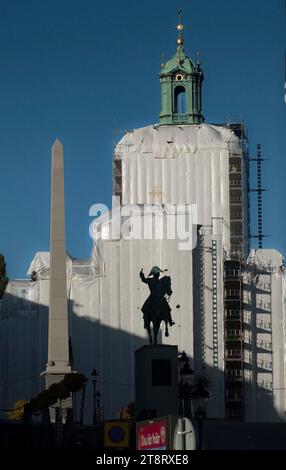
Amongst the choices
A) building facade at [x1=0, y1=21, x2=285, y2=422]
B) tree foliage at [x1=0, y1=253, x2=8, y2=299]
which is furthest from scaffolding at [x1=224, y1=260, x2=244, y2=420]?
tree foliage at [x1=0, y1=253, x2=8, y2=299]

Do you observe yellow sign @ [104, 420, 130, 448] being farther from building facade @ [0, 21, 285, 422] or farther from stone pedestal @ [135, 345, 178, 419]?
building facade @ [0, 21, 285, 422]

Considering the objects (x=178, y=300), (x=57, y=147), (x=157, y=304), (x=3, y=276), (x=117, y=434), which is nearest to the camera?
(x=117, y=434)

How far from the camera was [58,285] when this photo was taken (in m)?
90.6

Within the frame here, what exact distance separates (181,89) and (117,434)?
110437mm

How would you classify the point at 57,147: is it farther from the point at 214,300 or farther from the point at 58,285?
the point at 214,300

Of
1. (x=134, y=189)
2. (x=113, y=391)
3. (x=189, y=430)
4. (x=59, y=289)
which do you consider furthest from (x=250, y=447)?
(x=134, y=189)

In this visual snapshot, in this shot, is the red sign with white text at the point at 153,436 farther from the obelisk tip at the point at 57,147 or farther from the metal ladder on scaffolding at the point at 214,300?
the metal ladder on scaffolding at the point at 214,300

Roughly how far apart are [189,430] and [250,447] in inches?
1701

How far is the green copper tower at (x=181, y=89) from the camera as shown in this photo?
140 m

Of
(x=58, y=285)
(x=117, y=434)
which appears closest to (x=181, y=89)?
(x=58, y=285)

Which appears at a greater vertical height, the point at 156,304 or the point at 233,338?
the point at 233,338

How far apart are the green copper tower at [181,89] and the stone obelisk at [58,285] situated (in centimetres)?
4986

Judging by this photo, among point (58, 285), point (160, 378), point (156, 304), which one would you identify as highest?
point (58, 285)

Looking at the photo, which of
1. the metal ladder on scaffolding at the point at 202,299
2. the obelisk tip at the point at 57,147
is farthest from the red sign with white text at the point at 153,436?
the metal ladder on scaffolding at the point at 202,299
